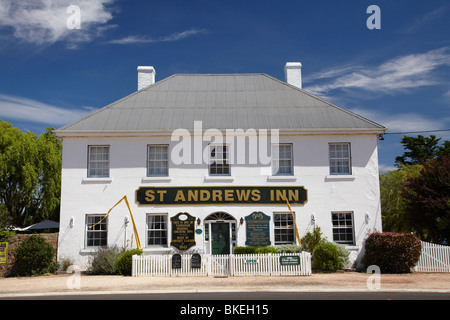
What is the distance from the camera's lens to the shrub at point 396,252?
17.4m

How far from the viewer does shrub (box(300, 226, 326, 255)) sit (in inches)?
749

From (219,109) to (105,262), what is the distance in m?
9.25

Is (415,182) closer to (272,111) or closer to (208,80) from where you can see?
(272,111)

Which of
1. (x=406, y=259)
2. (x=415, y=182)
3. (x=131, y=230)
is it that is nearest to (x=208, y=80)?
(x=131, y=230)

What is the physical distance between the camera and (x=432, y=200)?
18359 millimetres

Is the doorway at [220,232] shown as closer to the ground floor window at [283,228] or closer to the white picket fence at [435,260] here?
the ground floor window at [283,228]

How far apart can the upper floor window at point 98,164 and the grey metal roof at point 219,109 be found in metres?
1.19

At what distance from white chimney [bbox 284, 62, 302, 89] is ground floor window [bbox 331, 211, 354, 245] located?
26.9ft

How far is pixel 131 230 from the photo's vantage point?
766 inches

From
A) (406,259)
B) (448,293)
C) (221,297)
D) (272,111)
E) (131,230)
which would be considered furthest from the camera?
(272,111)

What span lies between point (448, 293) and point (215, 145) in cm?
1149

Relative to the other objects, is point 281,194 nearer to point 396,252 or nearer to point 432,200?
point 396,252

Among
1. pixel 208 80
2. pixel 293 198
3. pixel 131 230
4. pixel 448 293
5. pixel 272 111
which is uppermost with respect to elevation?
pixel 208 80

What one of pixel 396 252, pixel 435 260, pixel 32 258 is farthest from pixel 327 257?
pixel 32 258
